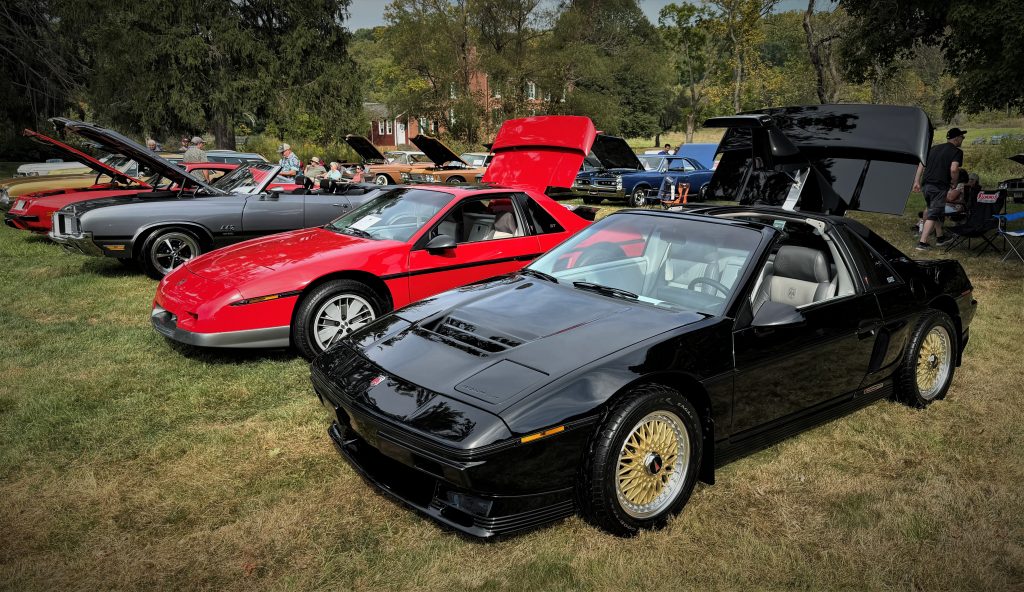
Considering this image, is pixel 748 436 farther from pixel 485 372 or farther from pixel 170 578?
pixel 170 578

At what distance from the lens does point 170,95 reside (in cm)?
3020

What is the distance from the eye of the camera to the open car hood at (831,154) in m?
5.40

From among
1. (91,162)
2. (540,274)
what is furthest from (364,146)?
(540,274)

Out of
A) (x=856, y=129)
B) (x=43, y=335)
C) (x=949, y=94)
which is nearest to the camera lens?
(x=856, y=129)

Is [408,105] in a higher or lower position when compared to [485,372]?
higher

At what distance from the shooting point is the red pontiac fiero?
16.4 feet

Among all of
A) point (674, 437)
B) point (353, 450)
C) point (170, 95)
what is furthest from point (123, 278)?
point (170, 95)

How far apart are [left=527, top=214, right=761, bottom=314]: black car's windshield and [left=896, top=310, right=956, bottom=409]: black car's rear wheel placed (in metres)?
1.54

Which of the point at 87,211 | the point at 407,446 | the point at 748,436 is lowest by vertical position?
the point at 748,436

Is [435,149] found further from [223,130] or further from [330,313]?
[223,130]

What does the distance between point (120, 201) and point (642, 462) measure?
7927 mm

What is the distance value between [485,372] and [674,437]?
91cm

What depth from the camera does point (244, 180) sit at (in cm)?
911

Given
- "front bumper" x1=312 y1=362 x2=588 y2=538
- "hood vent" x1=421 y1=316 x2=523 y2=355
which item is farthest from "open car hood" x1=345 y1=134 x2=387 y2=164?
"front bumper" x1=312 y1=362 x2=588 y2=538
